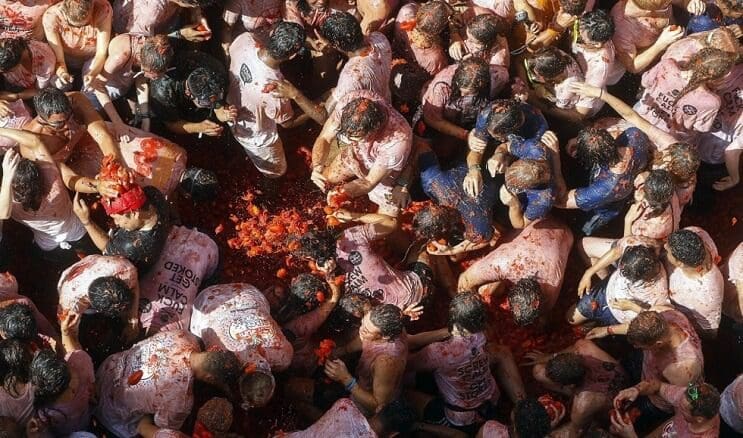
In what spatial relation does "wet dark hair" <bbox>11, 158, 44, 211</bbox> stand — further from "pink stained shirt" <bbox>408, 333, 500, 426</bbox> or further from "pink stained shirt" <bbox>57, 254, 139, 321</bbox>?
"pink stained shirt" <bbox>408, 333, 500, 426</bbox>

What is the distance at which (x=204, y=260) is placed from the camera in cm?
786

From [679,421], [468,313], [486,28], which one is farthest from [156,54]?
[679,421]

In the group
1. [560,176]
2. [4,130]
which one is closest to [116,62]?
[4,130]

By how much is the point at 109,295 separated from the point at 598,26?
519 centimetres

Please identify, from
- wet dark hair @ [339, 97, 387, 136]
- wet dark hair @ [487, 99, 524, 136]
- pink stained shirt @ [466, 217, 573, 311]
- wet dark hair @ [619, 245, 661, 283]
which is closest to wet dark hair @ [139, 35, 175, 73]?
wet dark hair @ [339, 97, 387, 136]

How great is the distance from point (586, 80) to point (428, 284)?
8.62ft

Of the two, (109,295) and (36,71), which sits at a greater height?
(36,71)

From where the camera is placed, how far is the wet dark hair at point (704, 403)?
22.3ft

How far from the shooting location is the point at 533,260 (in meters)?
8.27

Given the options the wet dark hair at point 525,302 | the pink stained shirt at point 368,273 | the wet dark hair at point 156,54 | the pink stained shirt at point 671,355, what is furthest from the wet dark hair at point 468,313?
the wet dark hair at point 156,54

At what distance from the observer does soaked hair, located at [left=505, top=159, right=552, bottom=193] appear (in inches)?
307

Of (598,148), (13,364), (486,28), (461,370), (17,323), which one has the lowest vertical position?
(461,370)

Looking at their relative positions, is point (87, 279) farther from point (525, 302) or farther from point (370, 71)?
point (525, 302)

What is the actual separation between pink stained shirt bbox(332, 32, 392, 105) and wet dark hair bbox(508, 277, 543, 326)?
2276 mm
